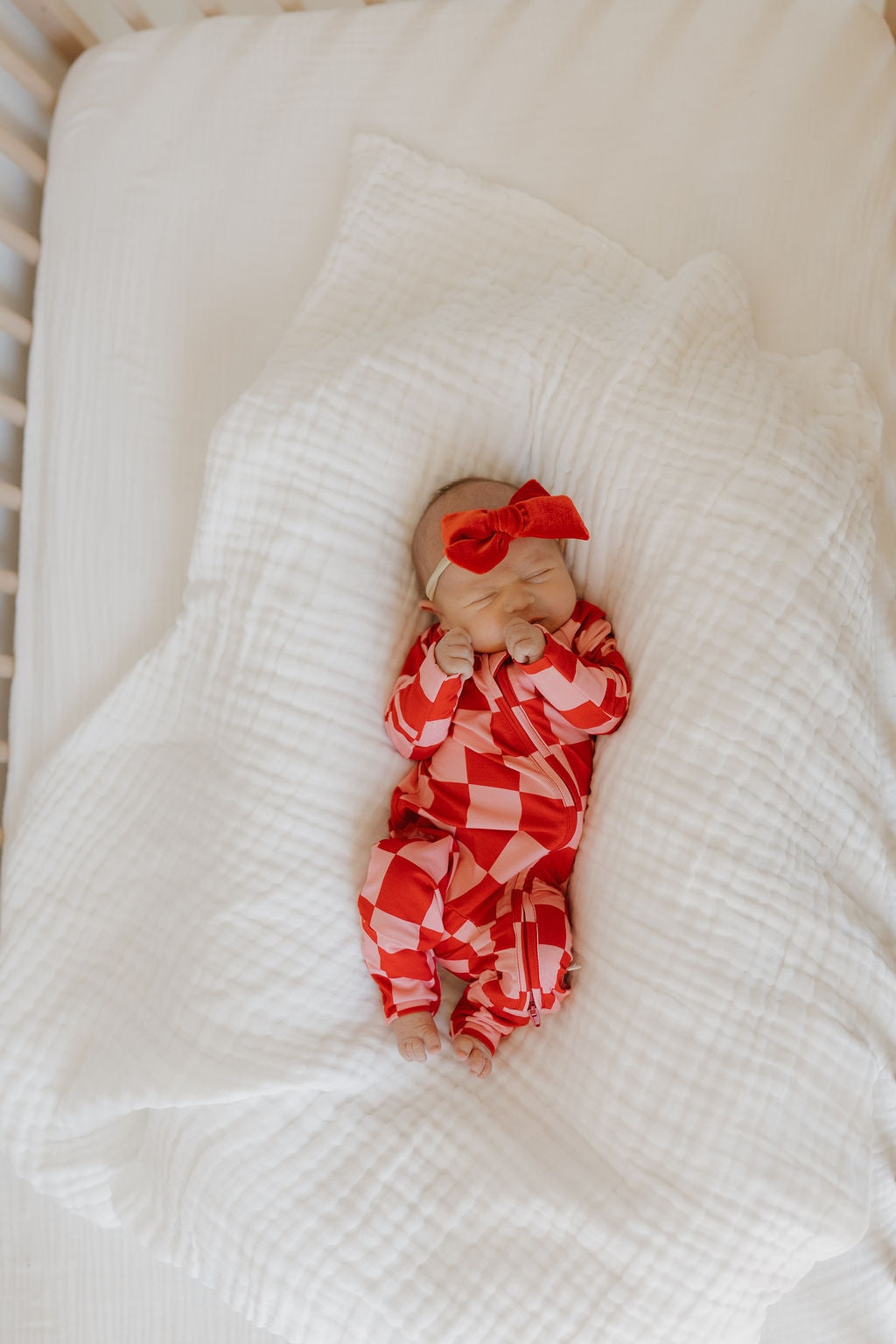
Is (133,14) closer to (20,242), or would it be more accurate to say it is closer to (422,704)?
(20,242)

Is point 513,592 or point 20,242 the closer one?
point 513,592

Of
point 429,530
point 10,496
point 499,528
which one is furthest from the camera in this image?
point 10,496

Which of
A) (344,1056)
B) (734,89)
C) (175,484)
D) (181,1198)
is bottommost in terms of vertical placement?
(181,1198)

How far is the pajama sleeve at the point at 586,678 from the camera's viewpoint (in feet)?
3.16

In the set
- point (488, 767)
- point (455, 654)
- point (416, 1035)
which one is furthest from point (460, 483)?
point (416, 1035)

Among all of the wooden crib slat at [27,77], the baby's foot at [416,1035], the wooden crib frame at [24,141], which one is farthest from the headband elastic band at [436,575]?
the wooden crib slat at [27,77]

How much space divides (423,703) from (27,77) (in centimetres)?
97

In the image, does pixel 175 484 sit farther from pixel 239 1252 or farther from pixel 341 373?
pixel 239 1252

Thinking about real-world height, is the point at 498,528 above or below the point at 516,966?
above

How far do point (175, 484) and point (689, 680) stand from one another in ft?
2.23

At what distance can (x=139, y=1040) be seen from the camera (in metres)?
0.97

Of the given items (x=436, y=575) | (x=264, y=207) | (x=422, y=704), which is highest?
(x=264, y=207)

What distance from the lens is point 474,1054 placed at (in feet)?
3.17

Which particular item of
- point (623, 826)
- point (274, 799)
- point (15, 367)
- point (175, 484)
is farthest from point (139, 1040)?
point (15, 367)
